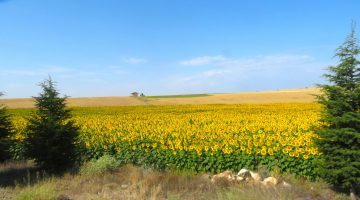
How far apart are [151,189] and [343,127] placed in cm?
413

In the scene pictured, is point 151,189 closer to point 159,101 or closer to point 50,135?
point 50,135

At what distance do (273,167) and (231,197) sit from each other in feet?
9.69

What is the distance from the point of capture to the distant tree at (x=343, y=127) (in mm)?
6547

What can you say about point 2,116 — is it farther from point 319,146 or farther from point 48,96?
point 319,146

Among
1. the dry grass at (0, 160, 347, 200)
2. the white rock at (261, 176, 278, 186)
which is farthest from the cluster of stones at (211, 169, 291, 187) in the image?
the dry grass at (0, 160, 347, 200)

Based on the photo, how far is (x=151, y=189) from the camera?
21.9 feet

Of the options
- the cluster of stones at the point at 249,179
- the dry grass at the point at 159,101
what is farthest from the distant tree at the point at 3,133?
the dry grass at the point at 159,101

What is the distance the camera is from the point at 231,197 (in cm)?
603

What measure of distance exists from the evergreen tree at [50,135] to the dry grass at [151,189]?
0.98 metres

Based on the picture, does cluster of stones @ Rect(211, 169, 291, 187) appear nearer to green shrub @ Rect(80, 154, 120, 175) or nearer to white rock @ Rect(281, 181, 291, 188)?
white rock @ Rect(281, 181, 291, 188)

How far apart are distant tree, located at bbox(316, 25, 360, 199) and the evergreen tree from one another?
6.60 metres

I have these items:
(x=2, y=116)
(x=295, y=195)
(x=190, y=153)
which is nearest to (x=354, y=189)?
(x=295, y=195)

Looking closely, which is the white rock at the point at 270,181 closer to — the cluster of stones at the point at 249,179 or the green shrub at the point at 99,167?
the cluster of stones at the point at 249,179

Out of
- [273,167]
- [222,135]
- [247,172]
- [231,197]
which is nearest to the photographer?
[231,197]
